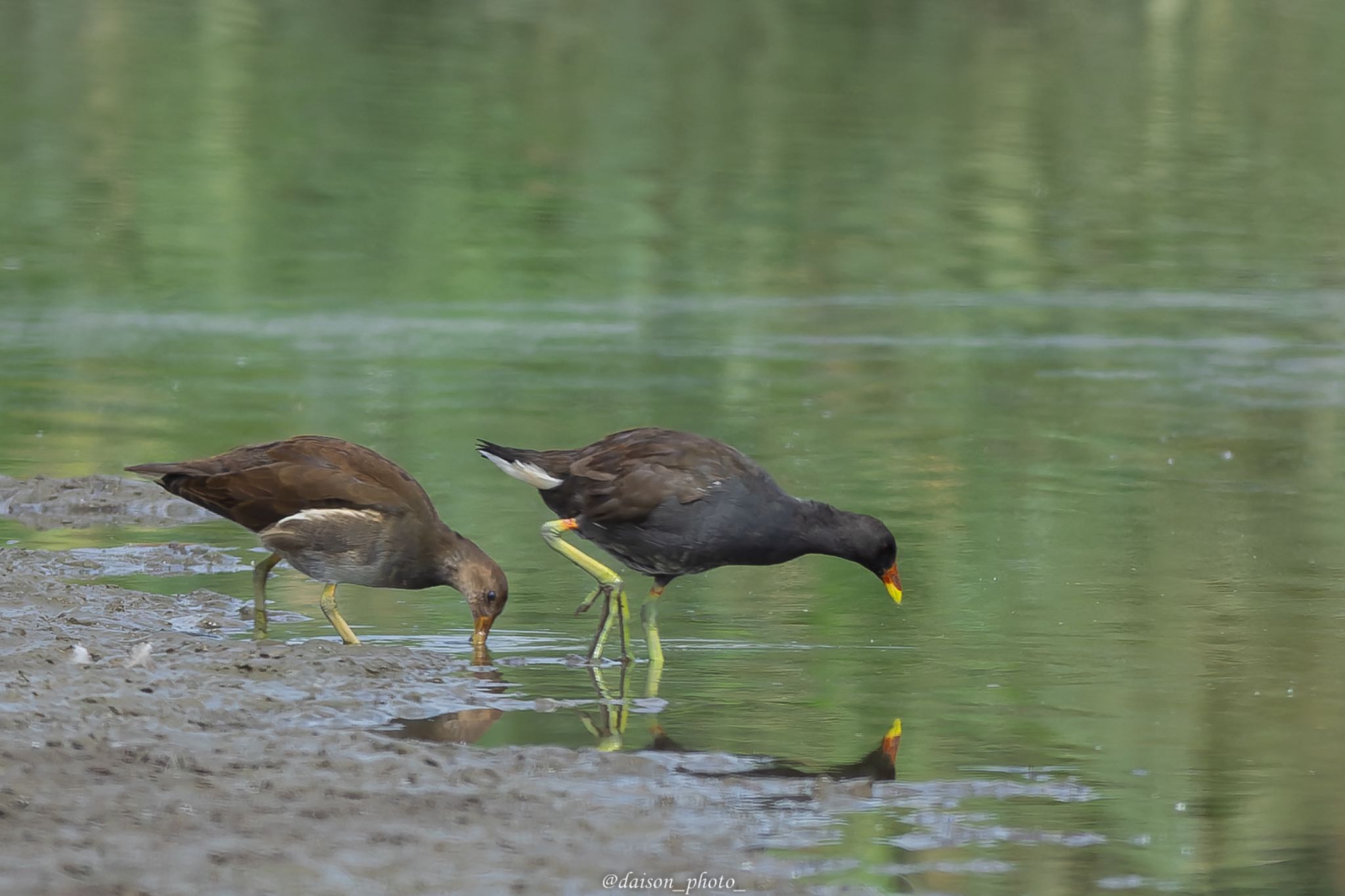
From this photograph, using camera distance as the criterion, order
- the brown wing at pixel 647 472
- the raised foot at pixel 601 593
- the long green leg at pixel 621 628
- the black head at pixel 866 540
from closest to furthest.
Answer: the long green leg at pixel 621 628, the raised foot at pixel 601 593, the brown wing at pixel 647 472, the black head at pixel 866 540

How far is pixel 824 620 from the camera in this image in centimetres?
827

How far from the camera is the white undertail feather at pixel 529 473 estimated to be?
8.17 m

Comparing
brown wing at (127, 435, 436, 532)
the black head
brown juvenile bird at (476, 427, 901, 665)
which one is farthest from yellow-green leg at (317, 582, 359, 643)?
the black head

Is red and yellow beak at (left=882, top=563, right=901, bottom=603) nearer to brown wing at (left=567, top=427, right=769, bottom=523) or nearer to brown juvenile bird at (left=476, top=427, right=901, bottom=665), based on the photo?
brown juvenile bird at (left=476, top=427, right=901, bottom=665)

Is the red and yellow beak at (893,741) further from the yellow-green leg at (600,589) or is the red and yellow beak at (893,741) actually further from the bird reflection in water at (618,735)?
the yellow-green leg at (600,589)

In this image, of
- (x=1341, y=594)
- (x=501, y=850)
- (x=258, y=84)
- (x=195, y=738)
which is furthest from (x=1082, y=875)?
(x=258, y=84)

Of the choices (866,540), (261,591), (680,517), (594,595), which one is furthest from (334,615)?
(866,540)

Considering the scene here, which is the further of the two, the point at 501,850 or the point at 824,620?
the point at 824,620

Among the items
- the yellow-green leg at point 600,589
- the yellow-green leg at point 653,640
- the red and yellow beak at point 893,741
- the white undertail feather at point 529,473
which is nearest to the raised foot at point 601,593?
the yellow-green leg at point 600,589

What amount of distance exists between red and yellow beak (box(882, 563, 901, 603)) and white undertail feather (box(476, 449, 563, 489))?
1.16 meters

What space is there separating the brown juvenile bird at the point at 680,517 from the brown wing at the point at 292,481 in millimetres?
368

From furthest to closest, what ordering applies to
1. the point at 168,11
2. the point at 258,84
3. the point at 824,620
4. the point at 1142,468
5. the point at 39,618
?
the point at 168,11
the point at 258,84
the point at 1142,468
the point at 824,620
the point at 39,618

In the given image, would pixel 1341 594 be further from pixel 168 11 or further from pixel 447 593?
pixel 168 11

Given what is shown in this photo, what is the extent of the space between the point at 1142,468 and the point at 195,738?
5966 mm
